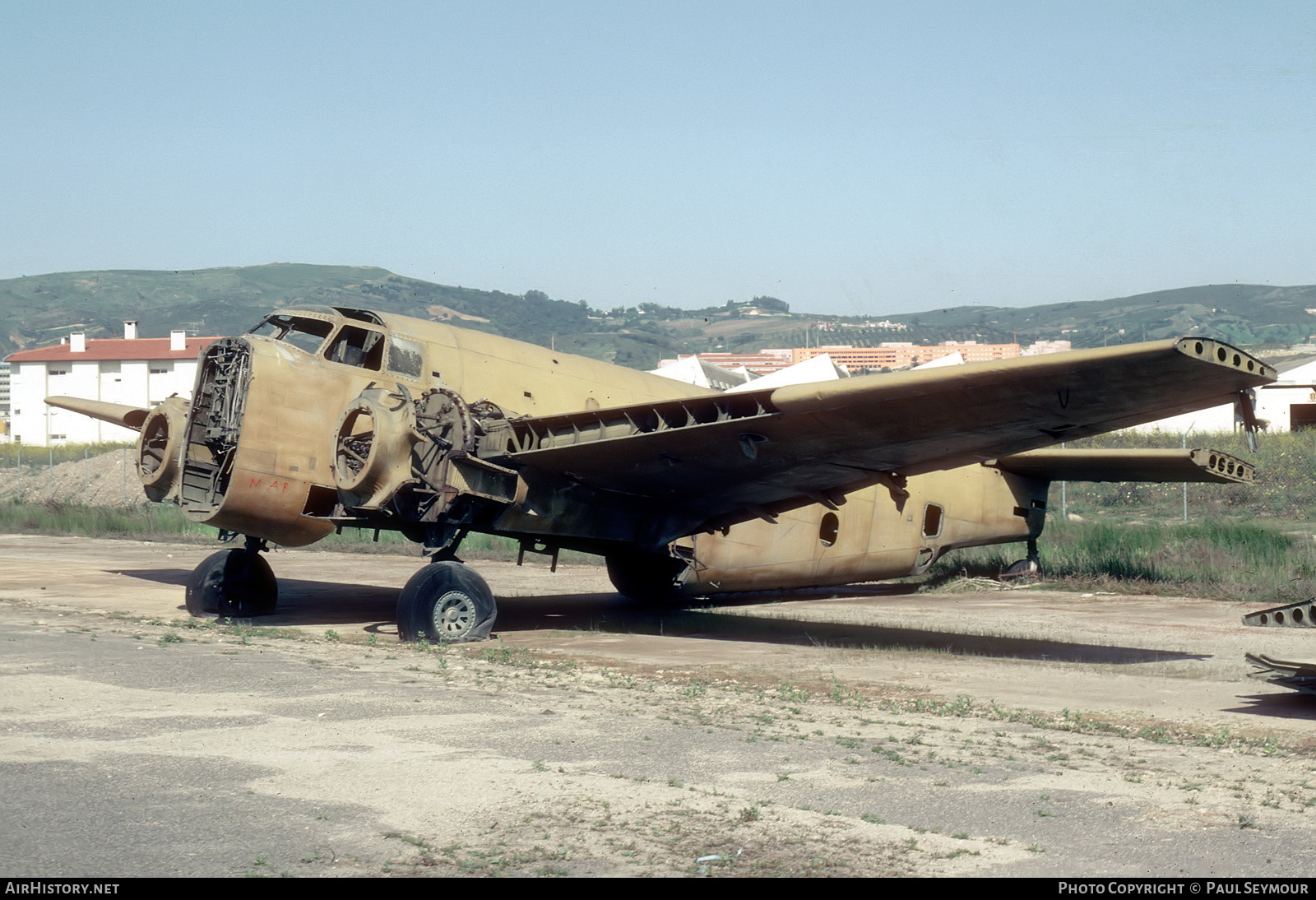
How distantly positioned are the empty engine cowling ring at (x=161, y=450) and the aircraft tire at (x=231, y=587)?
6.12ft

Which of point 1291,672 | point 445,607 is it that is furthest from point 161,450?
point 1291,672

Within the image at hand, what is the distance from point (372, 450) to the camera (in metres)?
12.7

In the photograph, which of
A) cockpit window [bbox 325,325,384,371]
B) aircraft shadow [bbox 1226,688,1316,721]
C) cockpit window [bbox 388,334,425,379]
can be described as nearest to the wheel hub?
cockpit window [bbox 388,334,425,379]

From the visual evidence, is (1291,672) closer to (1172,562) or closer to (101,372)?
(1172,562)

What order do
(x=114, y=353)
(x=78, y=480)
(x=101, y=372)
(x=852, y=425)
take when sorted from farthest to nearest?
(x=101, y=372) → (x=114, y=353) → (x=78, y=480) → (x=852, y=425)

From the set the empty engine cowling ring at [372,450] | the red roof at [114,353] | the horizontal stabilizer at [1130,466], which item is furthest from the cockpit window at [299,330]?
the red roof at [114,353]

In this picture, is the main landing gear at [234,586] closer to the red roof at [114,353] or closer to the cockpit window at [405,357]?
the cockpit window at [405,357]

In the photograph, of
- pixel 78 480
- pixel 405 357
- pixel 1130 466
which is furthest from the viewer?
pixel 78 480

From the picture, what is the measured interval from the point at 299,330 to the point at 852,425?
21.8 feet

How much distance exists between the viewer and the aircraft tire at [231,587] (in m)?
15.8

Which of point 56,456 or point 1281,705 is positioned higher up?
point 56,456

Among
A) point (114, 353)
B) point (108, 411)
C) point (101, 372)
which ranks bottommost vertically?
point (108, 411)
